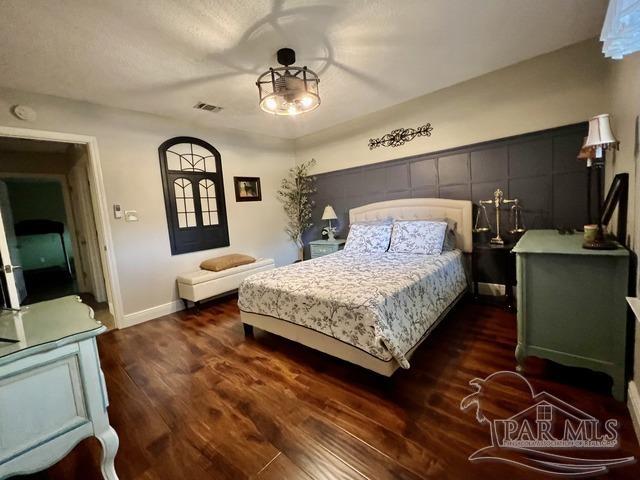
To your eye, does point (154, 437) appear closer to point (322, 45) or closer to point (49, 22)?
point (49, 22)

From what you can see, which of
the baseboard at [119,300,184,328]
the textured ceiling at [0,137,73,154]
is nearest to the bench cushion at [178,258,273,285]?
the baseboard at [119,300,184,328]

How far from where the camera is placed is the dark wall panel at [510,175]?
267 centimetres

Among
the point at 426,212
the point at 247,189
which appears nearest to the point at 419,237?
the point at 426,212

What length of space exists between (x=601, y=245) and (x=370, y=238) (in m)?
2.20

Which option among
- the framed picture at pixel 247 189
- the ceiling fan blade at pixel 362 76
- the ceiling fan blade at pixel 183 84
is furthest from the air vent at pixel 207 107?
the ceiling fan blade at pixel 362 76

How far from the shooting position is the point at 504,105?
2.94 metres

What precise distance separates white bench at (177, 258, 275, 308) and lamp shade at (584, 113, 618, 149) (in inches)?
147

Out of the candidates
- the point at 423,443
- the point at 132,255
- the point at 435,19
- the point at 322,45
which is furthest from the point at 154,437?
the point at 435,19

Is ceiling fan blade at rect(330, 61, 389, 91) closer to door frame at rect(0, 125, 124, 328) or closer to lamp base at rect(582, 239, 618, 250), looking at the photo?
lamp base at rect(582, 239, 618, 250)

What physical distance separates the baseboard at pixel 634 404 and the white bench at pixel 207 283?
12.1 ft

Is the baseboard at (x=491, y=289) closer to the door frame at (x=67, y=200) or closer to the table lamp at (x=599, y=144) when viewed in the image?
the table lamp at (x=599, y=144)

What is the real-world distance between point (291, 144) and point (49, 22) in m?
3.59

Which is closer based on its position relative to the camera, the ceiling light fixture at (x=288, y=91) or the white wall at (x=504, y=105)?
the ceiling light fixture at (x=288, y=91)

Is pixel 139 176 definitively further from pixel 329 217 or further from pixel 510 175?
pixel 510 175
